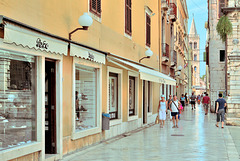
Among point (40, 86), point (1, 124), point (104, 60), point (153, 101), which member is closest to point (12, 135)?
point (1, 124)

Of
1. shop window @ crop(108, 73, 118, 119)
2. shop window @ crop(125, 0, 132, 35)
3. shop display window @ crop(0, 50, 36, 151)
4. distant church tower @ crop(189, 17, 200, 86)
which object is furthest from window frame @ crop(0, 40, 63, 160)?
distant church tower @ crop(189, 17, 200, 86)

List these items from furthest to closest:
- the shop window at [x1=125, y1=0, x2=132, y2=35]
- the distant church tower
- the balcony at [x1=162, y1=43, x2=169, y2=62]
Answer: the distant church tower → the balcony at [x1=162, y1=43, x2=169, y2=62] → the shop window at [x1=125, y1=0, x2=132, y2=35]

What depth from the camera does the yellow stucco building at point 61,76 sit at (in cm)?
736

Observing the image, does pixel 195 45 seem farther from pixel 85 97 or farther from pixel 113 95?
pixel 85 97

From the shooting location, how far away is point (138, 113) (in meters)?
17.5

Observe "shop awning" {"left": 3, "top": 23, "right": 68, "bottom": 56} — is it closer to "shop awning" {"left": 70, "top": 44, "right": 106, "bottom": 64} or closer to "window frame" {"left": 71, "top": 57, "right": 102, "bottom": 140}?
"shop awning" {"left": 70, "top": 44, "right": 106, "bottom": 64}

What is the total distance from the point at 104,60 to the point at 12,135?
17.0 feet

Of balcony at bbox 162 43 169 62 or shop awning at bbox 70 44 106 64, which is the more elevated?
balcony at bbox 162 43 169 62

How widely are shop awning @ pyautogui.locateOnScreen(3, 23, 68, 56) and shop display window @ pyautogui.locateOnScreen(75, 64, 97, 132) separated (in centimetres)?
195

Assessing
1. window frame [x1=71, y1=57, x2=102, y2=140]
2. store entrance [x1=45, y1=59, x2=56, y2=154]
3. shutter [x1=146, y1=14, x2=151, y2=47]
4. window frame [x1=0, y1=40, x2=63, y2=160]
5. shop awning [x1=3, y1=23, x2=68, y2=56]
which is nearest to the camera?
shop awning [x1=3, y1=23, x2=68, y2=56]

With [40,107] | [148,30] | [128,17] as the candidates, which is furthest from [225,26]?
[40,107]

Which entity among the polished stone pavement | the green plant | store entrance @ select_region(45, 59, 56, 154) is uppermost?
the green plant

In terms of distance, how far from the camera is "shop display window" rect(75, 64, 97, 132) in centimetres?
1082

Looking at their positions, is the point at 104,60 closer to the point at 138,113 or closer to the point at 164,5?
the point at 138,113
